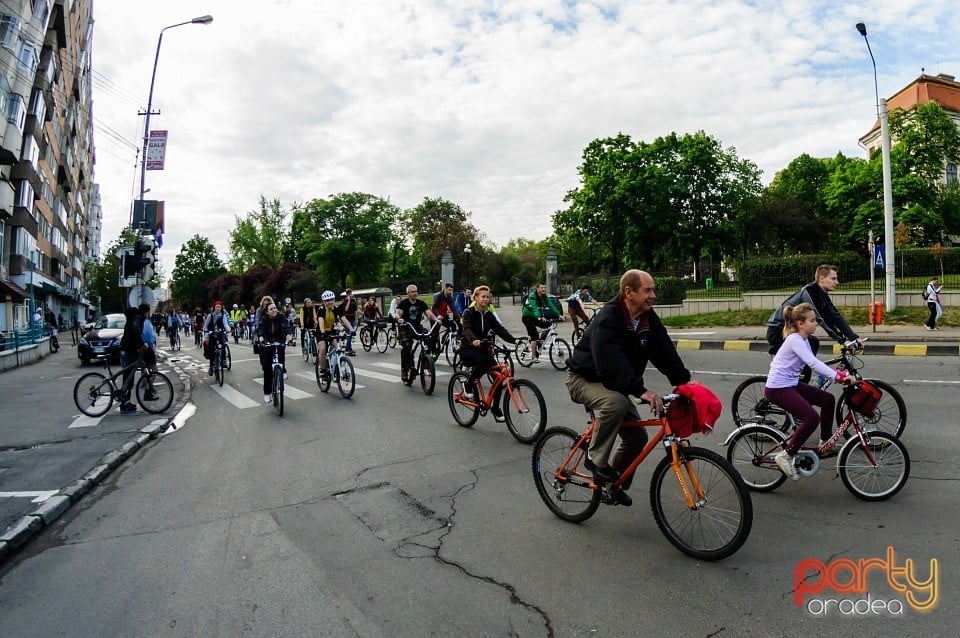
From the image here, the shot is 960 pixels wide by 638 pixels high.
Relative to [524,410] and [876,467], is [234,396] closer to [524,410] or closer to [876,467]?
[524,410]

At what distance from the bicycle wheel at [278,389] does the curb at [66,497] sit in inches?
63.5

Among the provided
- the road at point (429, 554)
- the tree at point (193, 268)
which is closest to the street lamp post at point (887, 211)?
the road at point (429, 554)

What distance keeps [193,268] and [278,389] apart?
95.4m

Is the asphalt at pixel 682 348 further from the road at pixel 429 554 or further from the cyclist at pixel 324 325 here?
the cyclist at pixel 324 325

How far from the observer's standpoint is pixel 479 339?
25.6 feet

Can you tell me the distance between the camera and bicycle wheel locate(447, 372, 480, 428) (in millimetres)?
7919

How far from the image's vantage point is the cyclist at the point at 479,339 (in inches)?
298

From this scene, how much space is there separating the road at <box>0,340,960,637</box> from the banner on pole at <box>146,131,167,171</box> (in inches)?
688

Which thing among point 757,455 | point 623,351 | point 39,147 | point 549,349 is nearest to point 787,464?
point 757,455

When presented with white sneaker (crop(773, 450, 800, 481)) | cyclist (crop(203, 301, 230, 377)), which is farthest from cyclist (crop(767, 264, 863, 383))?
cyclist (crop(203, 301, 230, 377))

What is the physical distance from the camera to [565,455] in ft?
15.0

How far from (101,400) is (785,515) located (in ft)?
33.4

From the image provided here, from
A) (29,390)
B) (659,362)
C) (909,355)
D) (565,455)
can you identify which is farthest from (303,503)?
(909,355)

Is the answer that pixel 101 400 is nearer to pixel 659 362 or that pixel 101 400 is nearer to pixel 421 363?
pixel 421 363
